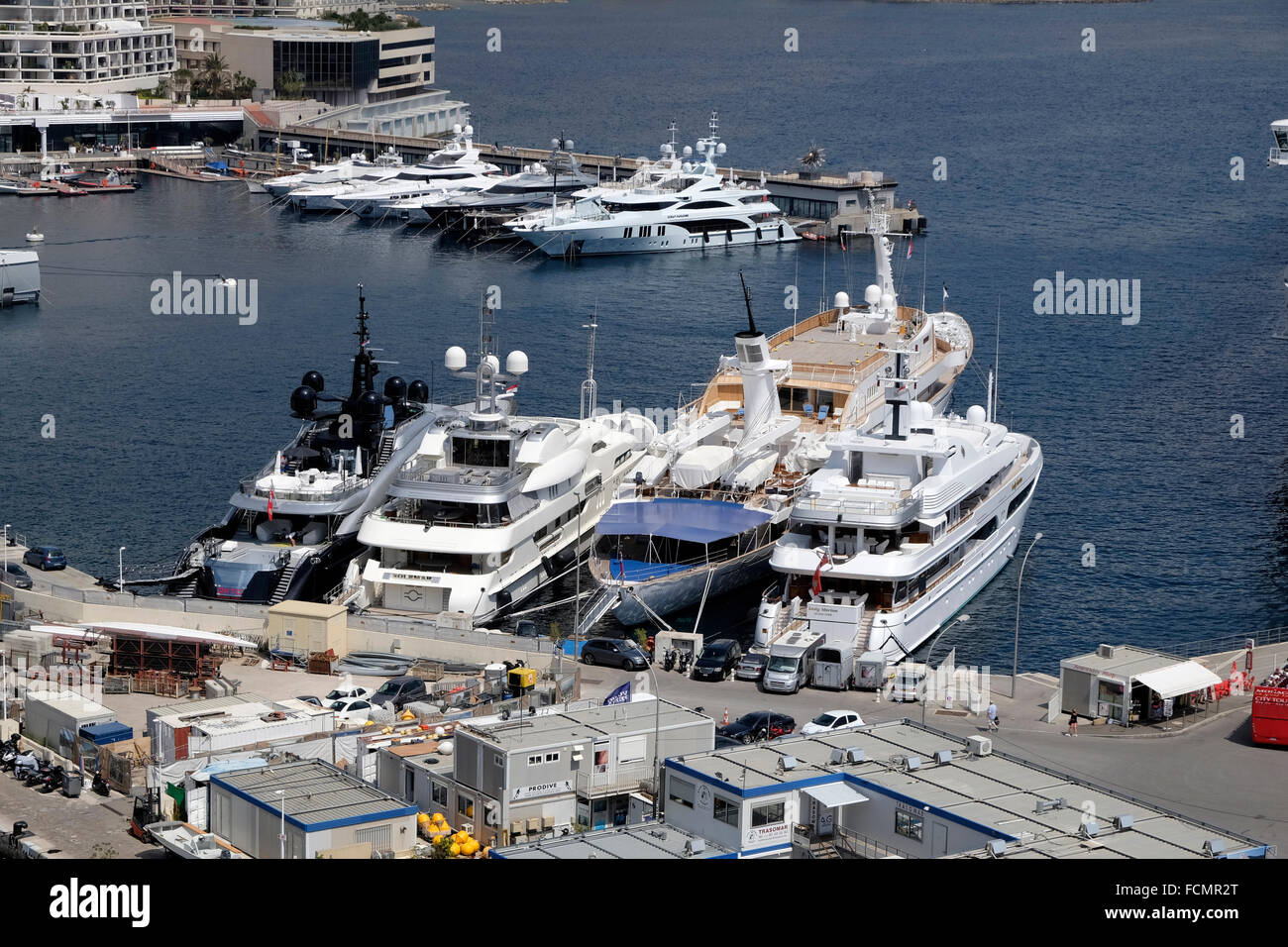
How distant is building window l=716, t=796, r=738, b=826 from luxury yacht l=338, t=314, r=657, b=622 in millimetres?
20592

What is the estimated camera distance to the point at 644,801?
38.3 meters

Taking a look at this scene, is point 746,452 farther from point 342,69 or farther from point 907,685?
point 342,69

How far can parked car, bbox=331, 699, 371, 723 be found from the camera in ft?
145

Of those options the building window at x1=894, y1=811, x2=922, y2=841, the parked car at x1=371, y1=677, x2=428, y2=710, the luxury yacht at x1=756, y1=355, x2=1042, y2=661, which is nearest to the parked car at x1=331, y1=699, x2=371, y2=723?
the parked car at x1=371, y1=677, x2=428, y2=710

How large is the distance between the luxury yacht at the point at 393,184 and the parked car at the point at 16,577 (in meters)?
84.1

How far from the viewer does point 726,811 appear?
35.8 meters

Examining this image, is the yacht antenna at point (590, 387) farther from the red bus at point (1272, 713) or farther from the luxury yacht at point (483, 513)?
the red bus at point (1272, 713)

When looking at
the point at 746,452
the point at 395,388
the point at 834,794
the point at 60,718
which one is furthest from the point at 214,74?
the point at 834,794

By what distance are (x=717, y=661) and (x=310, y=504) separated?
14.5 meters

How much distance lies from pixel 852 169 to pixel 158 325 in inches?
Answer: 2712

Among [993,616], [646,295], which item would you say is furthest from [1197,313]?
[993,616]

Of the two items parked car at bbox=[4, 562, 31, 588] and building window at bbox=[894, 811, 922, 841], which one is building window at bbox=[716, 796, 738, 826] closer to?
building window at bbox=[894, 811, 922, 841]

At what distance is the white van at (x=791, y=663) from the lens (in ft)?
167

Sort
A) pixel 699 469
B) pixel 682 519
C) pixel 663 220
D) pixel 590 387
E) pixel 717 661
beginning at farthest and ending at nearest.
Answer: pixel 663 220 → pixel 590 387 → pixel 699 469 → pixel 682 519 → pixel 717 661
